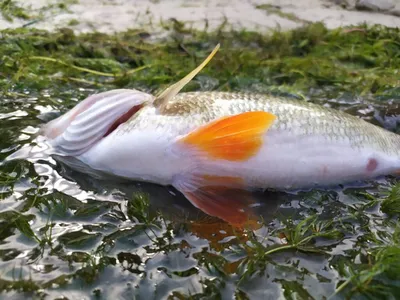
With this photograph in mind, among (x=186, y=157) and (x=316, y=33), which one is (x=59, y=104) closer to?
(x=186, y=157)

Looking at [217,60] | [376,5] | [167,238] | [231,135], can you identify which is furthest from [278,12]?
[167,238]

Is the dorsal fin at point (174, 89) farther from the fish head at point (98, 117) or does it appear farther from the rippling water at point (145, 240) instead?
the rippling water at point (145, 240)

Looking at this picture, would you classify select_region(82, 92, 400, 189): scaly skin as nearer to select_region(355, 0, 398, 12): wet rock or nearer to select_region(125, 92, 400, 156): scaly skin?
select_region(125, 92, 400, 156): scaly skin

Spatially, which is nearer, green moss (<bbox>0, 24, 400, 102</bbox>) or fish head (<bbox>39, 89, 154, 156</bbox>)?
fish head (<bbox>39, 89, 154, 156</bbox>)

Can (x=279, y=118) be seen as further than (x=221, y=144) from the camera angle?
Yes

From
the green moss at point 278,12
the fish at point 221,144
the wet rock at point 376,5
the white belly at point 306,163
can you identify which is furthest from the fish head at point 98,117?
the wet rock at point 376,5

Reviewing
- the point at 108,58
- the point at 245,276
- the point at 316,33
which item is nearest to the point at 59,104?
the point at 108,58

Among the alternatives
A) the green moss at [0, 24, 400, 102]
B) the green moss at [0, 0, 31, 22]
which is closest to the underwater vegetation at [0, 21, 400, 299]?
the green moss at [0, 24, 400, 102]

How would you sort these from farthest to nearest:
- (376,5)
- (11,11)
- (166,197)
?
(376,5) < (11,11) < (166,197)

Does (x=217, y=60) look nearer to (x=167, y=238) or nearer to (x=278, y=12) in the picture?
(x=167, y=238)
